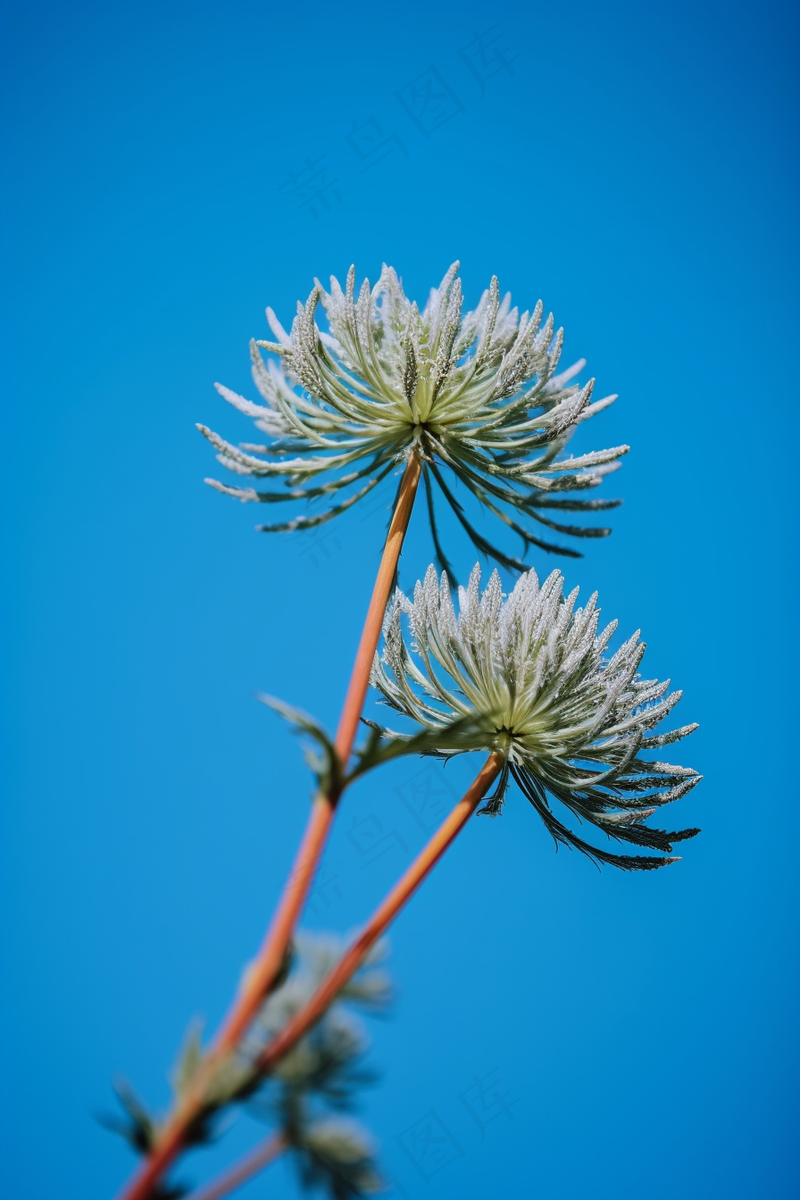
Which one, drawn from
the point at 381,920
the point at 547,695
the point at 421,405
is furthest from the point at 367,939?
the point at 421,405

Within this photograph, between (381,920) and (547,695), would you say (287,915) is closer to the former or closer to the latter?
(381,920)

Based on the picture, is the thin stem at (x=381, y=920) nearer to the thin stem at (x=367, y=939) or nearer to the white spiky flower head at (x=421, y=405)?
the thin stem at (x=367, y=939)

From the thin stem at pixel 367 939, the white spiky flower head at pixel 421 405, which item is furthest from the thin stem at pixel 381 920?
the white spiky flower head at pixel 421 405

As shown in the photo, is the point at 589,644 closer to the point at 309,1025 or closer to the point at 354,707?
the point at 354,707

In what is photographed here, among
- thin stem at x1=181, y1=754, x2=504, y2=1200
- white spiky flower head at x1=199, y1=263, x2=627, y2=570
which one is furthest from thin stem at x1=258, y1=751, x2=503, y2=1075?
white spiky flower head at x1=199, y1=263, x2=627, y2=570

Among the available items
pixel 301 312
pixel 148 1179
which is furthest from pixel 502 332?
pixel 148 1179

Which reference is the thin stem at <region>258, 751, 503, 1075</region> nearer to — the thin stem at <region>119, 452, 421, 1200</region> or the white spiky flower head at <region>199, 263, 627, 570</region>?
the thin stem at <region>119, 452, 421, 1200</region>
